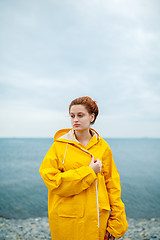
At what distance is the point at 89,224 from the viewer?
8.99ft

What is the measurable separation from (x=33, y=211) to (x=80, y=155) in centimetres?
1173

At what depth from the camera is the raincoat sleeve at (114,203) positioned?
288 centimetres

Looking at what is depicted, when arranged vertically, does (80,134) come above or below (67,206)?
above

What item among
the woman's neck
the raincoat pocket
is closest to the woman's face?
the woman's neck

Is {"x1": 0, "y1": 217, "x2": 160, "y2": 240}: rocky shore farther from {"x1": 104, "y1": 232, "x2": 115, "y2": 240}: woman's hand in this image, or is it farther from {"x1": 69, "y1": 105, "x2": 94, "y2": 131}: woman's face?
{"x1": 69, "y1": 105, "x2": 94, "y2": 131}: woman's face

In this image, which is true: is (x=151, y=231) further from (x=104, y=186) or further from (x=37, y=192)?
(x=37, y=192)

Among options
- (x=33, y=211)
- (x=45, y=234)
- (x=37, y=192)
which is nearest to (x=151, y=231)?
(x=45, y=234)

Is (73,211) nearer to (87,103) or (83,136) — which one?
(83,136)

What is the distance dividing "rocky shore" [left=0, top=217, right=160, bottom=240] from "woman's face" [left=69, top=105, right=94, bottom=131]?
23.8 ft

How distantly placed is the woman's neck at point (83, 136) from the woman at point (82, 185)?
0.02 meters

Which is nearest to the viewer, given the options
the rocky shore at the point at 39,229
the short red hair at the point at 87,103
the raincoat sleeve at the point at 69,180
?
the raincoat sleeve at the point at 69,180

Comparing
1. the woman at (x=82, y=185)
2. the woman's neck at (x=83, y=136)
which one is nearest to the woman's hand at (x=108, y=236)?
the woman at (x=82, y=185)

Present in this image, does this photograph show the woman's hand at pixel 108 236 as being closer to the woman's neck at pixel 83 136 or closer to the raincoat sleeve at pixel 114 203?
the raincoat sleeve at pixel 114 203

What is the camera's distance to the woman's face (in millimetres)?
2941
